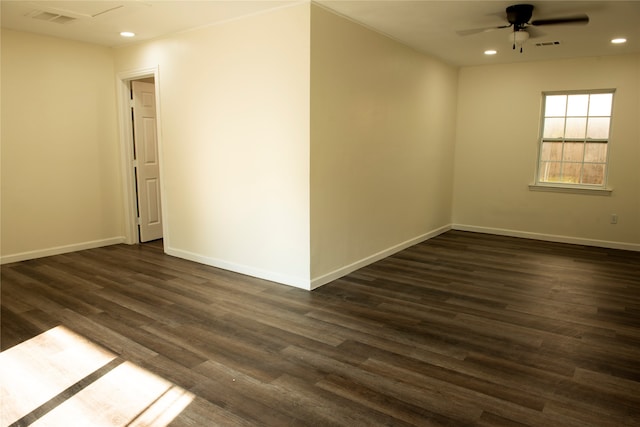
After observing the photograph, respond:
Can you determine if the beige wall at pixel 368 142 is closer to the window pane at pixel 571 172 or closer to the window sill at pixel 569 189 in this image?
the window sill at pixel 569 189

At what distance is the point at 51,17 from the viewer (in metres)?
4.15

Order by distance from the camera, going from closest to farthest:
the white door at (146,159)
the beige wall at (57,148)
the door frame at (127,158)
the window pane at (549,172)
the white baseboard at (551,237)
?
the beige wall at (57,148)
the door frame at (127,158)
the white door at (146,159)
the white baseboard at (551,237)
the window pane at (549,172)

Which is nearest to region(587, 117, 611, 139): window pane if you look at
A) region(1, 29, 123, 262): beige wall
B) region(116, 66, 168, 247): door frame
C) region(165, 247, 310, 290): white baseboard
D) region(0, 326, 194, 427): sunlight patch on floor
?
region(165, 247, 310, 290): white baseboard

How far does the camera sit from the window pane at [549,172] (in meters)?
6.27

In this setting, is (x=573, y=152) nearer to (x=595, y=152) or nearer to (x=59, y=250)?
(x=595, y=152)

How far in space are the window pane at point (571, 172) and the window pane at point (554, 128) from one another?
0.45 metres

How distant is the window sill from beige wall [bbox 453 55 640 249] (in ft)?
0.19

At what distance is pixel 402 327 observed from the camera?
3.25 meters

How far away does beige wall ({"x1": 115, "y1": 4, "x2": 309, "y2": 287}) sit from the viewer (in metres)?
3.84

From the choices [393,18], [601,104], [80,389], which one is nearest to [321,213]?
[393,18]

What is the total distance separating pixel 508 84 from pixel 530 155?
1.10 meters

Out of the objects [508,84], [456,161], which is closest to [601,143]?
[508,84]

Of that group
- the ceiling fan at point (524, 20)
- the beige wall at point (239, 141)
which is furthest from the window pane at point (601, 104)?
the beige wall at point (239, 141)

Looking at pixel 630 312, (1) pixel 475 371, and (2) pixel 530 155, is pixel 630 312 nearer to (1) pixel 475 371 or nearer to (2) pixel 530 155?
(1) pixel 475 371
